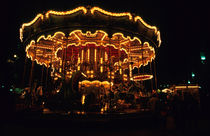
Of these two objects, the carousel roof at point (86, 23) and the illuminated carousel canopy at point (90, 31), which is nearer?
the carousel roof at point (86, 23)

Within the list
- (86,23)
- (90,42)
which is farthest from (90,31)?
(90,42)

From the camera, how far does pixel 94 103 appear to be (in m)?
7.48

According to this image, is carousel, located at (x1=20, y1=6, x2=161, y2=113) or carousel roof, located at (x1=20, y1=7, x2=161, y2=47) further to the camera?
carousel roof, located at (x1=20, y1=7, x2=161, y2=47)

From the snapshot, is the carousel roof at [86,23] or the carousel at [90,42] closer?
the carousel at [90,42]

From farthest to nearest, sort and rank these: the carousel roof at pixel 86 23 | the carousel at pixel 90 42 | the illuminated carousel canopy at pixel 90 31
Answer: the illuminated carousel canopy at pixel 90 31
the carousel roof at pixel 86 23
the carousel at pixel 90 42

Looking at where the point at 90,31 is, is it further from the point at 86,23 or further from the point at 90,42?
the point at 90,42

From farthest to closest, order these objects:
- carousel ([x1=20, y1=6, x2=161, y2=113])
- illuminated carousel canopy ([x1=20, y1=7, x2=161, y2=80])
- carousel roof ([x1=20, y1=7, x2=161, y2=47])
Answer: illuminated carousel canopy ([x1=20, y1=7, x2=161, y2=80]) < carousel roof ([x1=20, y1=7, x2=161, y2=47]) < carousel ([x1=20, y1=6, x2=161, y2=113])

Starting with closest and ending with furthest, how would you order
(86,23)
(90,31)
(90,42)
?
(86,23), (90,31), (90,42)

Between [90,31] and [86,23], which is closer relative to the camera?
[86,23]

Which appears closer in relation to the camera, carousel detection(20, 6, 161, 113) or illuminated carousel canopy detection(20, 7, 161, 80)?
carousel detection(20, 6, 161, 113)

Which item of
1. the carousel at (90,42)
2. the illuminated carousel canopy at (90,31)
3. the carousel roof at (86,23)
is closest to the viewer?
the carousel at (90,42)

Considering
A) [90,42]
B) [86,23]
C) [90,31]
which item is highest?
[90,42]

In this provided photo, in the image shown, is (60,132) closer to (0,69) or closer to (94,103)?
(94,103)

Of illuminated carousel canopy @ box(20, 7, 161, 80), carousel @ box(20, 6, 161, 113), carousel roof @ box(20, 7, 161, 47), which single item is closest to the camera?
carousel @ box(20, 6, 161, 113)
